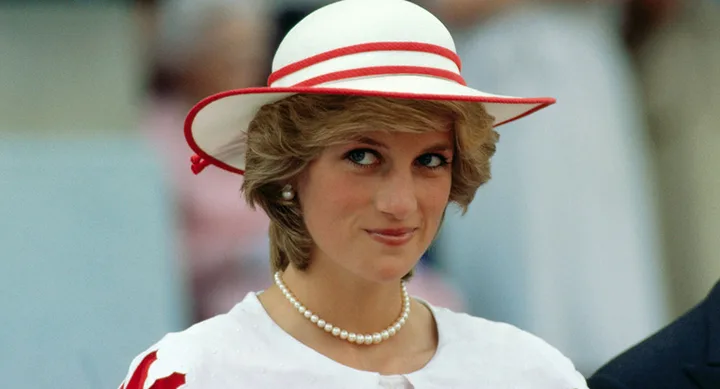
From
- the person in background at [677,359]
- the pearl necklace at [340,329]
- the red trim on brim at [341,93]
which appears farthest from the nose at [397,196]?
the person in background at [677,359]

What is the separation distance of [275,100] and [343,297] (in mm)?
410

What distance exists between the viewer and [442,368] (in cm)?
227

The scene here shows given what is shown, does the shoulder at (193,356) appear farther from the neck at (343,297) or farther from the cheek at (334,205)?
the cheek at (334,205)

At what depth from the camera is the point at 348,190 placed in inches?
82.1

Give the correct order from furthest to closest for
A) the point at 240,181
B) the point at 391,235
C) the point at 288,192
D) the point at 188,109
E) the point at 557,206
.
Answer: the point at 557,206 < the point at 188,109 < the point at 240,181 < the point at 288,192 < the point at 391,235

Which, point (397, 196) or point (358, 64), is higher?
point (358, 64)

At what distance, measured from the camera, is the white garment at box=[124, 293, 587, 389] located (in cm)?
209

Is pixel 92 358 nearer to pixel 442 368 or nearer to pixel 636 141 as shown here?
pixel 442 368

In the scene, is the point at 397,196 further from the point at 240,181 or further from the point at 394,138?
the point at 240,181

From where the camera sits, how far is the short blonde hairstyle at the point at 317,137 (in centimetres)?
205

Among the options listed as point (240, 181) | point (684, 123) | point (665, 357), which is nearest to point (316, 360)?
point (665, 357)

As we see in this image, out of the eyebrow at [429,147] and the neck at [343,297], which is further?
the neck at [343,297]

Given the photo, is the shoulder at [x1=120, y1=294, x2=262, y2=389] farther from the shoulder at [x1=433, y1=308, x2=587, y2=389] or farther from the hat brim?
the shoulder at [x1=433, y1=308, x2=587, y2=389]

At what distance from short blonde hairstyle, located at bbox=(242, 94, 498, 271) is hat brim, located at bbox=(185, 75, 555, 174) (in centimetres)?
3
